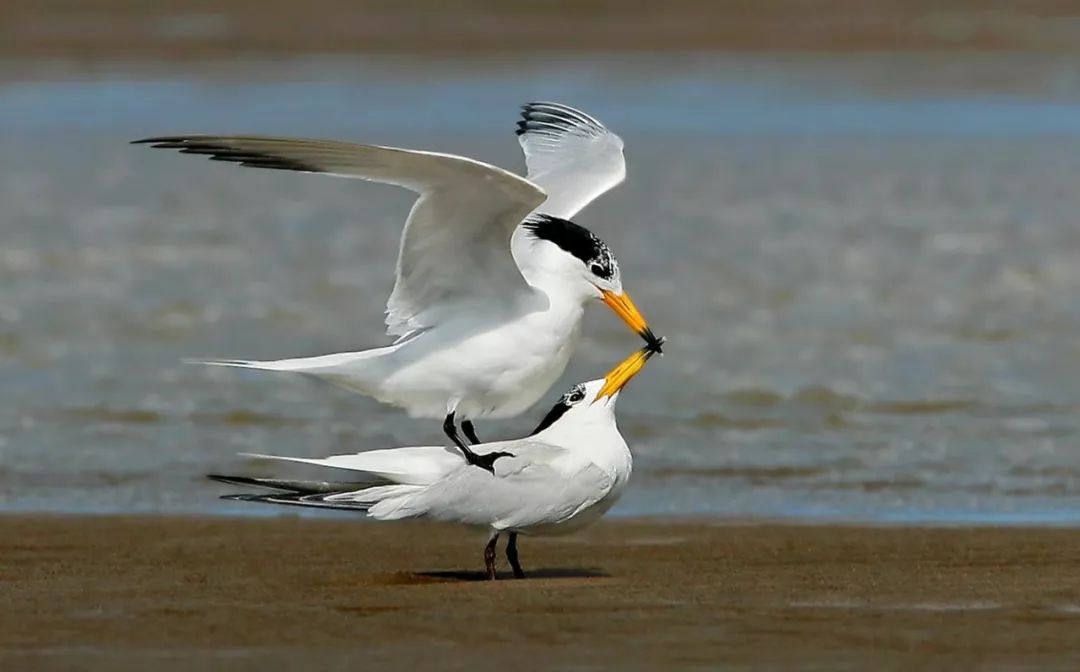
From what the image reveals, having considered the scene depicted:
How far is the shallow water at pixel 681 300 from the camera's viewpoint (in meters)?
9.58

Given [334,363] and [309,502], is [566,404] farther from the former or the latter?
[309,502]

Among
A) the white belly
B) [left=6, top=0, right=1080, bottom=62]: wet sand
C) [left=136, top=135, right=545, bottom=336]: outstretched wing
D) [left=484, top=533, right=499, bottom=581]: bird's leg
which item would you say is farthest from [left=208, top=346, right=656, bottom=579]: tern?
[left=6, top=0, right=1080, bottom=62]: wet sand

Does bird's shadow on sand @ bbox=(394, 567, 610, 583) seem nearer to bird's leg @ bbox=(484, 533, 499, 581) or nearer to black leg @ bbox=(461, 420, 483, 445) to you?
bird's leg @ bbox=(484, 533, 499, 581)

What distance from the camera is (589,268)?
8.08 meters

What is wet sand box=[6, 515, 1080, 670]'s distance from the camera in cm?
632

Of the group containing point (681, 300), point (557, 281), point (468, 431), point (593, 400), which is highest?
point (681, 300)

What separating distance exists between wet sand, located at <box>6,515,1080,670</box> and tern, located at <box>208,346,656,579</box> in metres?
0.23

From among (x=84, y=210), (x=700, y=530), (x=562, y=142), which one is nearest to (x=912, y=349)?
(x=562, y=142)

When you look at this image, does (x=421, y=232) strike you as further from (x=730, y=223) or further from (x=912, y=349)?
(x=730, y=223)

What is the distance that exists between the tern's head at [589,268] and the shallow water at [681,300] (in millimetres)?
1089

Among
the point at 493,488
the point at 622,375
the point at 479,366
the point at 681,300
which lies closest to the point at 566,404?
the point at 622,375

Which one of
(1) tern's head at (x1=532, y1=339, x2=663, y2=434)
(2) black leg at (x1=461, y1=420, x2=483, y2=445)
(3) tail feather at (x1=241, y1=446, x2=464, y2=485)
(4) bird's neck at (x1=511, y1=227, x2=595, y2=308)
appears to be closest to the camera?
(3) tail feather at (x1=241, y1=446, x2=464, y2=485)

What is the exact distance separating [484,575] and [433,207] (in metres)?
1.34

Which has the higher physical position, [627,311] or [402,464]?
[627,311]
